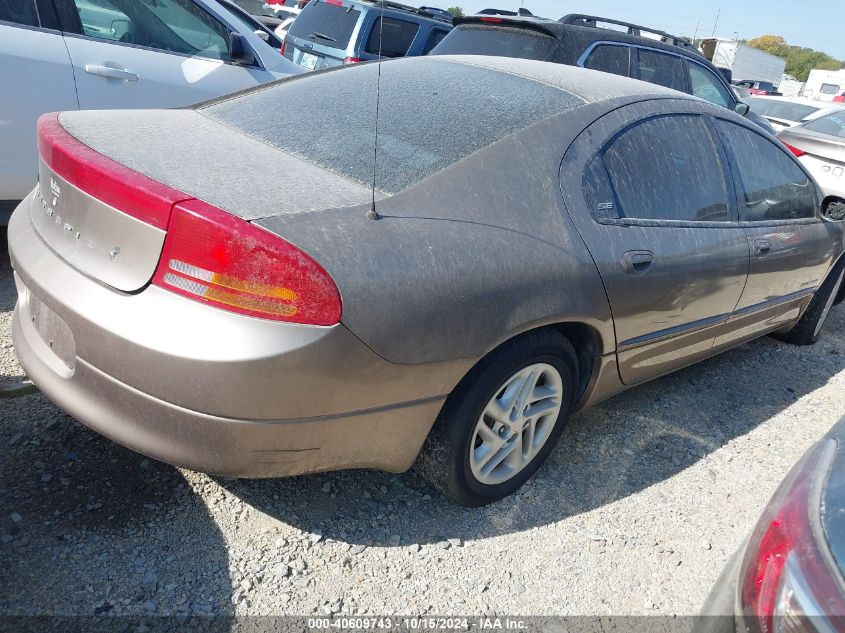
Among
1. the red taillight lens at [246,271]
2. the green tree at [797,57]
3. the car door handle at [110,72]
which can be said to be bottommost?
the green tree at [797,57]

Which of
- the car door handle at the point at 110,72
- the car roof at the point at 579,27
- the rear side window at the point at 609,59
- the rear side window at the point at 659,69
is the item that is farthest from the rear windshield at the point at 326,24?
the car door handle at the point at 110,72

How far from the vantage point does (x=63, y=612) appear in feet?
6.19

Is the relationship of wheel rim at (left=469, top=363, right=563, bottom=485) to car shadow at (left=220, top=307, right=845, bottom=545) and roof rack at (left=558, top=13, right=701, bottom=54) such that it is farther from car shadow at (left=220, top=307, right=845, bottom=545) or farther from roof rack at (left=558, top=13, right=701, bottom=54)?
roof rack at (left=558, top=13, right=701, bottom=54)

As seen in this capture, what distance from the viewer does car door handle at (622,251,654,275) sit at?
2494 mm

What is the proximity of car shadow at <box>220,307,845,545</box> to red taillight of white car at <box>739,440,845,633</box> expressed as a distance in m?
1.16

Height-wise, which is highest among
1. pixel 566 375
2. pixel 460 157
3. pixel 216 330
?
pixel 460 157

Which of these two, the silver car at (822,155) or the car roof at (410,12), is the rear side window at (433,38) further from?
the silver car at (822,155)

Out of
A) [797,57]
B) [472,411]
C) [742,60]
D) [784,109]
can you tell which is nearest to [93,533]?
[472,411]

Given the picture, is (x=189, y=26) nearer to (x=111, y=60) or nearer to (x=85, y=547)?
(x=111, y=60)

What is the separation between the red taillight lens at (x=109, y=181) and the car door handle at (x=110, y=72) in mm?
1987

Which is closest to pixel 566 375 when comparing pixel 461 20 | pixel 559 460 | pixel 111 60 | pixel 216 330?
pixel 559 460

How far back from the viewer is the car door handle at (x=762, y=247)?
3201 millimetres

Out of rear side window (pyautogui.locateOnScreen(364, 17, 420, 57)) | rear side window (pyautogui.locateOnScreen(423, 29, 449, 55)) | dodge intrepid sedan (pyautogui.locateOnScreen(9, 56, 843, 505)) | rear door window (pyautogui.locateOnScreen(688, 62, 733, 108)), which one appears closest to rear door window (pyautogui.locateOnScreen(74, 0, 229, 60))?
dodge intrepid sedan (pyautogui.locateOnScreen(9, 56, 843, 505))

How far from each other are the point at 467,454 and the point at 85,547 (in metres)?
1.20
